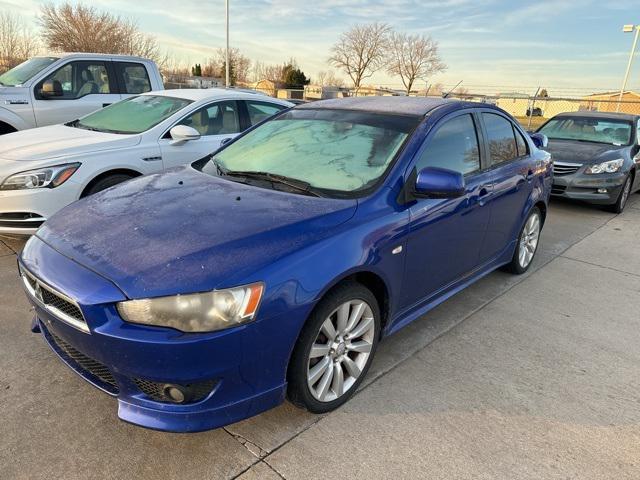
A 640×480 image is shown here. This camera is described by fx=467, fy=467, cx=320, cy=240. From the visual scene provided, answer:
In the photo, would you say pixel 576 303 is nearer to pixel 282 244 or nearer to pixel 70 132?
pixel 282 244

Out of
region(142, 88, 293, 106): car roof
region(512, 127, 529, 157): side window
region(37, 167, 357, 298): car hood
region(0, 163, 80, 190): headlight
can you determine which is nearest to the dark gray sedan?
region(512, 127, 529, 157): side window

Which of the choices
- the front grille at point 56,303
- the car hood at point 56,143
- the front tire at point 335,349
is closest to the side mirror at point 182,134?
the car hood at point 56,143

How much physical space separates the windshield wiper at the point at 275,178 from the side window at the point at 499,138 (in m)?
1.73

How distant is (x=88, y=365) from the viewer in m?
2.16

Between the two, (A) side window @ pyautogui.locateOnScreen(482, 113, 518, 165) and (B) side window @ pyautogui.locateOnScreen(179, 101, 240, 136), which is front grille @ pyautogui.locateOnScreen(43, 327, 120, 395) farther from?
(B) side window @ pyautogui.locateOnScreen(179, 101, 240, 136)

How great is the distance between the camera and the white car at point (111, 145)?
4055 mm

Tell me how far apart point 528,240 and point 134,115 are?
4491 millimetres

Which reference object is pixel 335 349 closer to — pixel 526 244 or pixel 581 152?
pixel 526 244

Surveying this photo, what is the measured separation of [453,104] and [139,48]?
A: 34.3 meters

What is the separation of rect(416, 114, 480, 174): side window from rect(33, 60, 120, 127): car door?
242 inches

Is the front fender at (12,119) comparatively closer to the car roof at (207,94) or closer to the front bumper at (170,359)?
the car roof at (207,94)

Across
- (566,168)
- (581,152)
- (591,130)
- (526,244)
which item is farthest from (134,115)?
(591,130)

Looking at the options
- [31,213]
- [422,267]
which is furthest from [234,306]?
[31,213]

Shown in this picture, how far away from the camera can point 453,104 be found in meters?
3.40
